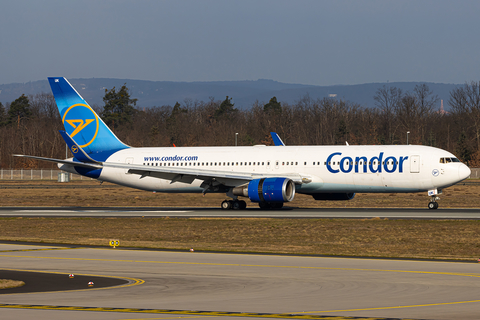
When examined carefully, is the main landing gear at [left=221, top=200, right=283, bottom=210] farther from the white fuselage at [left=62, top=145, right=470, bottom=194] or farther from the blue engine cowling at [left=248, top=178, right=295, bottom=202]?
the blue engine cowling at [left=248, top=178, right=295, bottom=202]

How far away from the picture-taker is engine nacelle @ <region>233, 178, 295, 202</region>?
35.7 meters

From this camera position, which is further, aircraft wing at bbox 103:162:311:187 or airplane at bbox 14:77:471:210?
aircraft wing at bbox 103:162:311:187

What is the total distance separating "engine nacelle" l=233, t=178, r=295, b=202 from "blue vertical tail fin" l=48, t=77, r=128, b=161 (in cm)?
1231

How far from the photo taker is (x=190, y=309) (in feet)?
34.9

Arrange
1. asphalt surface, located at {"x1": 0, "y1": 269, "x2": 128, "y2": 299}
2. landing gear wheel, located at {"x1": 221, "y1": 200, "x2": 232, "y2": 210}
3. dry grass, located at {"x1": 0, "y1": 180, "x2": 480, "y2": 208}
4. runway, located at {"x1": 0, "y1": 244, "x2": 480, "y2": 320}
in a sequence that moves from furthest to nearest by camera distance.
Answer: dry grass, located at {"x1": 0, "y1": 180, "x2": 480, "y2": 208}, landing gear wheel, located at {"x1": 221, "y1": 200, "x2": 232, "y2": 210}, asphalt surface, located at {"x1": 0, "y1": 269, "x2": 128, "y2": 299}, runway, located at {"x1": 0, "y1": 244, "x2": 480, "y2": 320}

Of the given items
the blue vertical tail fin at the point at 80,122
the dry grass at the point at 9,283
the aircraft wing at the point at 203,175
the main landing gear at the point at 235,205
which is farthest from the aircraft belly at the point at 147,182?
the dry grass at the point at 9,283

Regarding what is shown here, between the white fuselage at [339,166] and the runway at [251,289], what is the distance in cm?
1922

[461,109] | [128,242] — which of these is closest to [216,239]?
[128,242]

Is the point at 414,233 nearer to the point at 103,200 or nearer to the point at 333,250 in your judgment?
the point at 333,250

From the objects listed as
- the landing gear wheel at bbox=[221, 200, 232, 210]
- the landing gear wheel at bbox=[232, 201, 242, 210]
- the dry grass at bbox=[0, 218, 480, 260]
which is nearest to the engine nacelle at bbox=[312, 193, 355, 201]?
the landing gear wheel at bbox=[232, 201, 242, 210]

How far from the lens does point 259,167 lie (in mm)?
38906

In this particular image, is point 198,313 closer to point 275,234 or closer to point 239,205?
point 275,234

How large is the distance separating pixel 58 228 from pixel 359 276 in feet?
59.8

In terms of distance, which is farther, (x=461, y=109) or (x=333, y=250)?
(x=461, y=109)
